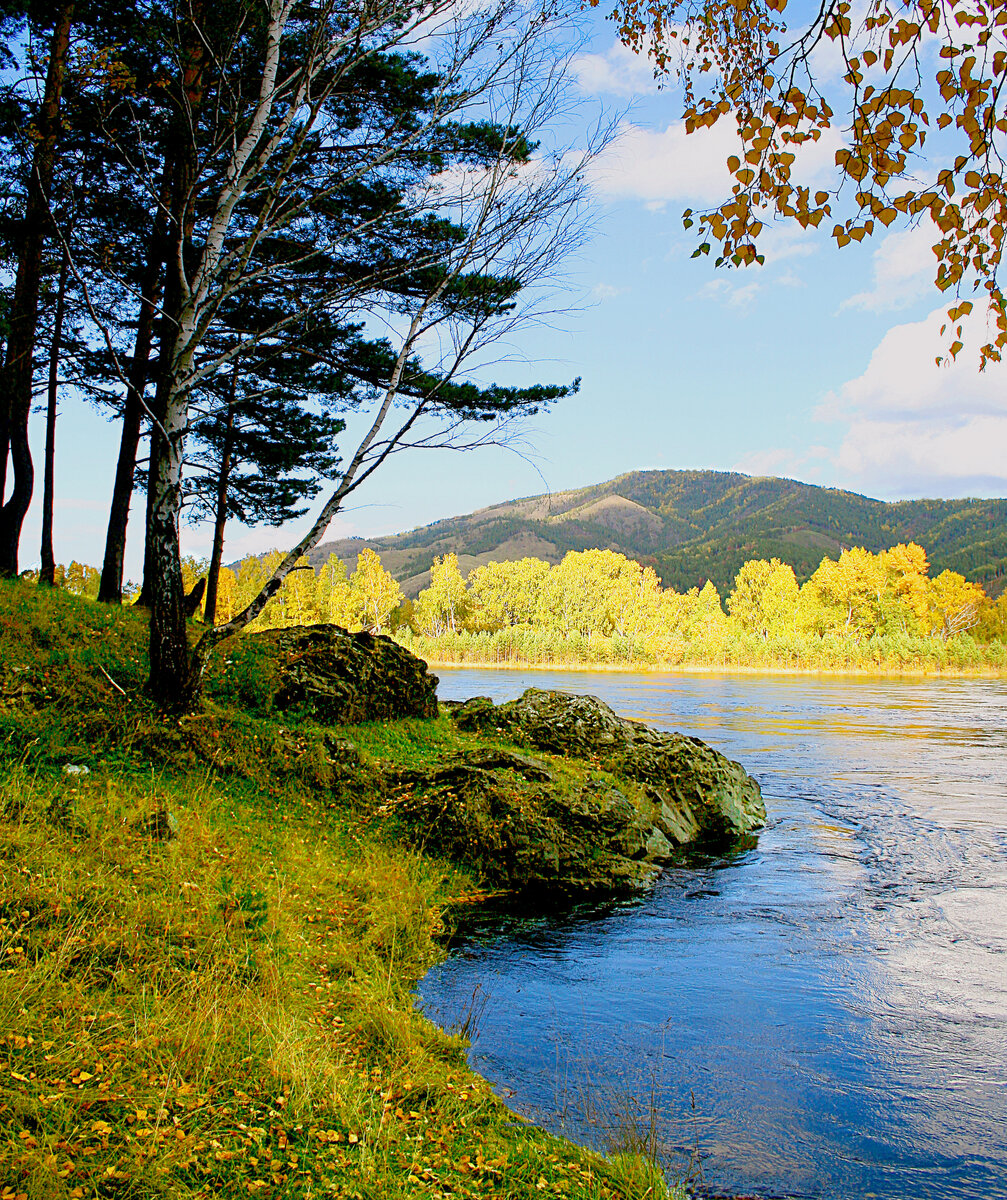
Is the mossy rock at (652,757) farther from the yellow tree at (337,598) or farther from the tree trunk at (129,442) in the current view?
the yellow tree at (337,598)

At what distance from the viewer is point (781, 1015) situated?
577cm

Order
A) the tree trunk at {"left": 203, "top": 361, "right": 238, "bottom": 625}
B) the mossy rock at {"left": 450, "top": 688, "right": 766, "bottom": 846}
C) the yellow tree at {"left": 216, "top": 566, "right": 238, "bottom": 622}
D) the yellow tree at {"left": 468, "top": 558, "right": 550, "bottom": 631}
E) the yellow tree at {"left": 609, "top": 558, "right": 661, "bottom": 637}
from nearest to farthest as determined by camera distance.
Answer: the mossy rock at {"left": 450, "top": 688, "right": 766, "bottom": 846} → the tree trunk at {"left": 203, "top": 361, "right": 238, "bottom": 625} → the yellow tree at {"left": 216, "top": 566, "right": 238, "bottom": 622} → the yellow tree at {"left": 609, "top": 558, "right": 661, "bottom": 637} → the yellow tree at {"left": 468, "top": 558, "right": 550, "bottom": 631}

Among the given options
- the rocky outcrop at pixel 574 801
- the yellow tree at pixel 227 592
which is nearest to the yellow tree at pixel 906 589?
the yellow tree at pixel 227 592

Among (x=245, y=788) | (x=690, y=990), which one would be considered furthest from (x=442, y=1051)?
(x=245, y=788)

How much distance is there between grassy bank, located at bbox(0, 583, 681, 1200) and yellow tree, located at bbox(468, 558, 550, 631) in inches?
3742

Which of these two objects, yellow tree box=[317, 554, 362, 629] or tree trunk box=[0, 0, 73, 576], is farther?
yellow tree box=[317, 554, 362, 629]

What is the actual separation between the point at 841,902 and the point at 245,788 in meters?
6.46

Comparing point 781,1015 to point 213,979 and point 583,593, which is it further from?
point 583,593

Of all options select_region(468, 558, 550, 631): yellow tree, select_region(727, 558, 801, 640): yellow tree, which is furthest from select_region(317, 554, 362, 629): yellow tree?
select_region(727, 558, 801, 640): yellow tree

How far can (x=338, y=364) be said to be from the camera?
1196cm

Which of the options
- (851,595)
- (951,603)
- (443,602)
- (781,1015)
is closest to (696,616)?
(851,595)

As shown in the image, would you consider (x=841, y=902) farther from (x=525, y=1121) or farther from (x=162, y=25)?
(x=162, y=25)

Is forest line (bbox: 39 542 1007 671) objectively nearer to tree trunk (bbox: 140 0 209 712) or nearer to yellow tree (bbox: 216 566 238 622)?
yellow tree (bbox: 216 566 238 622)

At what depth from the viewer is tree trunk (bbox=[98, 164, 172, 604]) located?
1306 centimetres
